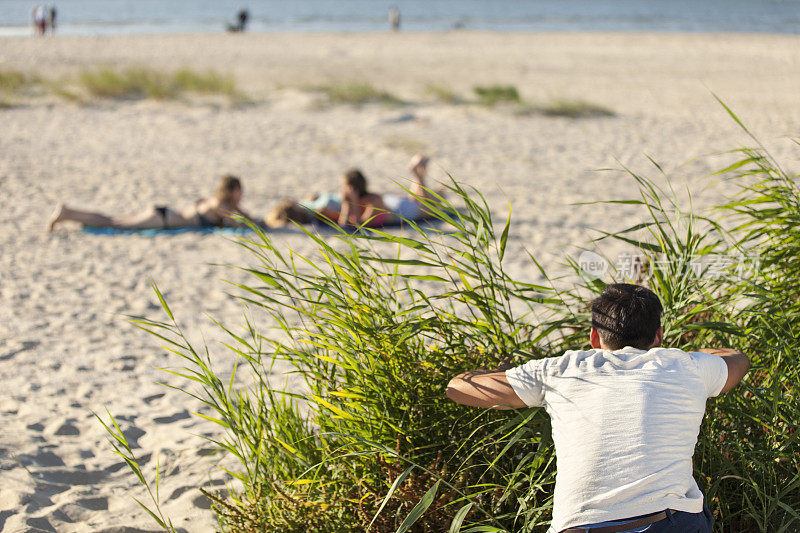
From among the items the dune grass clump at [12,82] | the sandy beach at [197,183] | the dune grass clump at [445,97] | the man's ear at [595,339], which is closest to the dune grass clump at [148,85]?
the sandy beach at [197,183]

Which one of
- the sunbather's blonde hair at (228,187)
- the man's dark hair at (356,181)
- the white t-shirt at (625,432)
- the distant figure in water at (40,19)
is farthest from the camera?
the distant figure in water at (40,19)

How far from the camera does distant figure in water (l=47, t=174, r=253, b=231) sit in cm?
618

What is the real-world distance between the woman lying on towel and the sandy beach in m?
0.21

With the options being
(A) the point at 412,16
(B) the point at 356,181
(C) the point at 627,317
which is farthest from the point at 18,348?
(A) the point at 412,16

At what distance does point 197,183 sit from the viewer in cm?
802

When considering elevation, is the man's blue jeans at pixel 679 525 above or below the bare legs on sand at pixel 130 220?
above

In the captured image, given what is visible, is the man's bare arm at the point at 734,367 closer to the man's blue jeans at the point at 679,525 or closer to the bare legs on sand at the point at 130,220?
the man's blue jeans at the point at 679,525

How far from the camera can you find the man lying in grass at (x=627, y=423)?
5.63 ft

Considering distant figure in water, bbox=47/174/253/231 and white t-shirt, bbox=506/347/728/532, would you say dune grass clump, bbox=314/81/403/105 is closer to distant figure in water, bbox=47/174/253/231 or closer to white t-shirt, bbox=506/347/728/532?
distant figure in water, bbox=47/174/253/231

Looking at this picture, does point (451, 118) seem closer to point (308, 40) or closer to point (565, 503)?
point (565, 503)

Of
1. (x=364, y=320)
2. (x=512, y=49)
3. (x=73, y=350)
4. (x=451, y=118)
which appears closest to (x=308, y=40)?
(x=512, y=49)

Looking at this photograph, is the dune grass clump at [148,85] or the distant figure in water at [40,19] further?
the distant figure in water at [40,19]

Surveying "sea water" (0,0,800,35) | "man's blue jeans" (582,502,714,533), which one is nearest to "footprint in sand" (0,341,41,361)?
"man's blue jeans" (582,502,714,533)

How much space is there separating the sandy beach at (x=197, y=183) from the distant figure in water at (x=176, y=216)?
153mm
